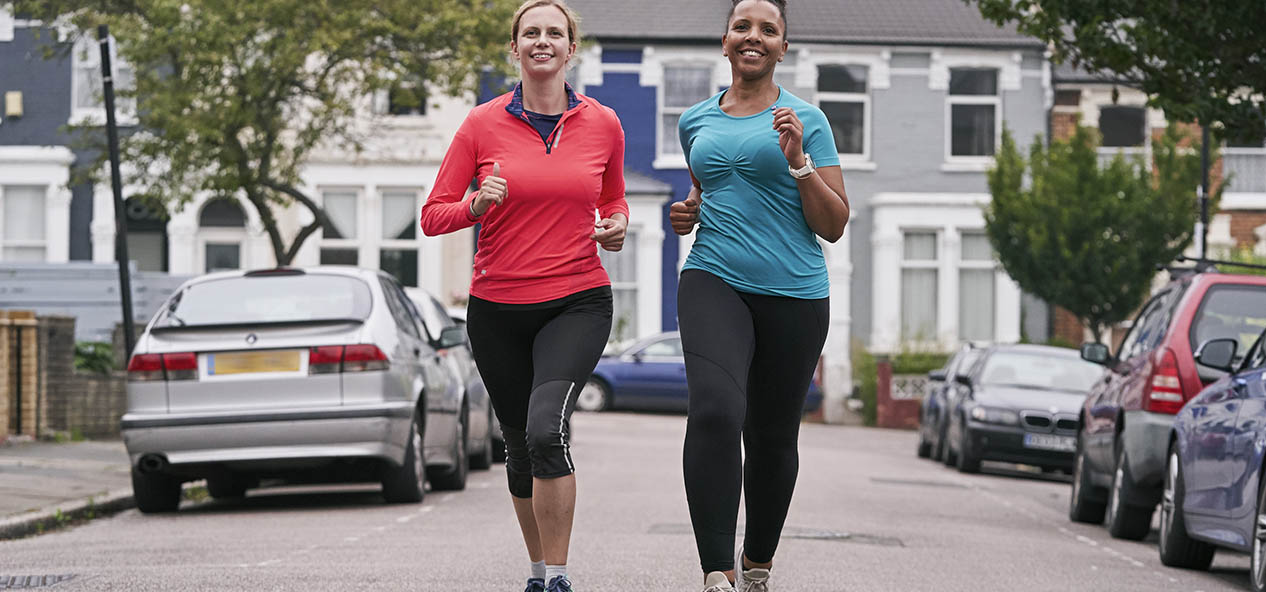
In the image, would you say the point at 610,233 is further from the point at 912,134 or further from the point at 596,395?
the point at 912,134

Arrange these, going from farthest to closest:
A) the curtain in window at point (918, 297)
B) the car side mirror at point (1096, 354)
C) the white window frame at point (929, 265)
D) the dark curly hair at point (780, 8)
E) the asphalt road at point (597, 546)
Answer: the curtain in window at point (918, 297), the white window frame at point (929, 265), the car side mirror at point (1096, 354), the asphalt road at point (597, 546), the dark curly hair at point (780, 8)

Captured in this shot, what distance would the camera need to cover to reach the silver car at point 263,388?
1179cm

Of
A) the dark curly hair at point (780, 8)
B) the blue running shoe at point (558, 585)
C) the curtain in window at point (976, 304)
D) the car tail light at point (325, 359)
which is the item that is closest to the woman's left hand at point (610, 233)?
the dark curly hair at point (780, 8)

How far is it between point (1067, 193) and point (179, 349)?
2172cm

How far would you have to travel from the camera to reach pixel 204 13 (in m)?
21.5

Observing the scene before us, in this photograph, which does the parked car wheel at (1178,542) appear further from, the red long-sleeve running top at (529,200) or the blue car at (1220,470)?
the red long-sleeve running top at (529,200)

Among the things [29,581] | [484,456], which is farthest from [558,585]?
[484,456]

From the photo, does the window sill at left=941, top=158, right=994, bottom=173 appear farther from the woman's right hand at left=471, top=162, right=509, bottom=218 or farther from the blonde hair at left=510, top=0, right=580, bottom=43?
the woman's right hand at left=471, top=162, right=509, bottom=218

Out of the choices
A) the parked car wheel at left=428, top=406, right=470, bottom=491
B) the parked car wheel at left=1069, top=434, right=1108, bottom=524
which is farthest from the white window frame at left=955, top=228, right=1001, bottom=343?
the parked car wheel at left=428, top=406, right=470, bottom=491

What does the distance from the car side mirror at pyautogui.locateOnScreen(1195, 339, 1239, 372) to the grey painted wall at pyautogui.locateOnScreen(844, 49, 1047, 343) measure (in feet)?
89.2

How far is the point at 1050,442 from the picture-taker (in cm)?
1962

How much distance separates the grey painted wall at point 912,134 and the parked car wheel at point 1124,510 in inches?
1000

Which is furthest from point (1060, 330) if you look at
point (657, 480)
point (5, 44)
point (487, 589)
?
point (487, 589)

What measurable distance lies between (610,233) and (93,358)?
16768 millimetres
